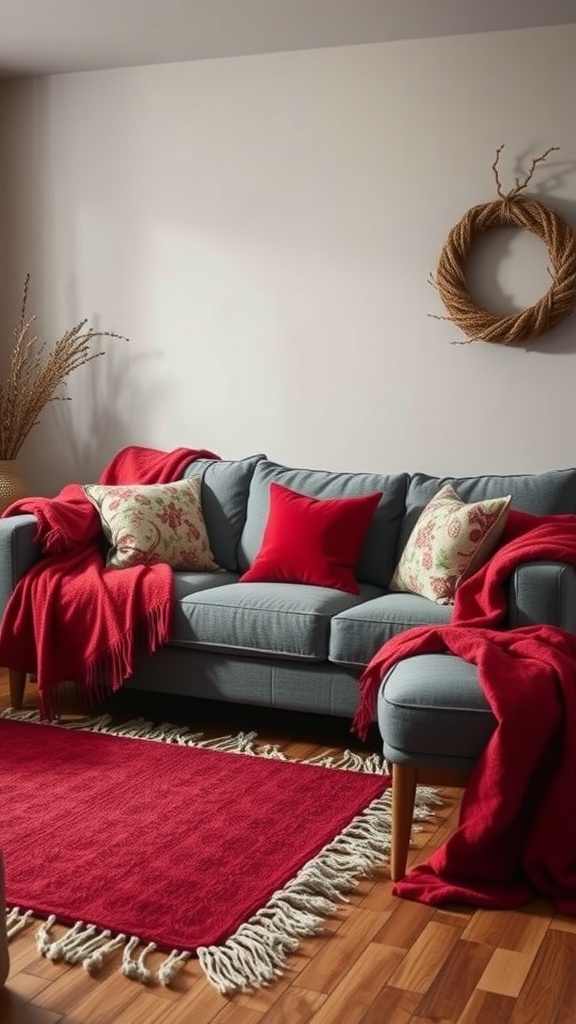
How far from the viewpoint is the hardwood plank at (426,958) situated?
94.1 inches

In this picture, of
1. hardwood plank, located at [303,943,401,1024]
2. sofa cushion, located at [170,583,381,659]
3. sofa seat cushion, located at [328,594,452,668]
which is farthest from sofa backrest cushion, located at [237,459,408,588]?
hardwood plank, located at [303,943,401,1024]

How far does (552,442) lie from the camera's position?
15.0ft

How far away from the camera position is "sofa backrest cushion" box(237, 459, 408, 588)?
432 centimetres

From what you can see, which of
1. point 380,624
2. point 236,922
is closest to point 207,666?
point 380,624

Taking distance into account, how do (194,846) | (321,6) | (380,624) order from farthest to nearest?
(321,6), (380,624), (194,846)

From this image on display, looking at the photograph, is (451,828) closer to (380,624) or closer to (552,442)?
(380,624)

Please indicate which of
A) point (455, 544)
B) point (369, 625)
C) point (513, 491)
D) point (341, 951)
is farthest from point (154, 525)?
point (341, 951)

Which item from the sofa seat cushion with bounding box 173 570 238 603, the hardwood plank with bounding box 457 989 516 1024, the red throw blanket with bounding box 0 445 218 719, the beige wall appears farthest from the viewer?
the beige wall

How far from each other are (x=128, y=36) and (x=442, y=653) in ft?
9.56

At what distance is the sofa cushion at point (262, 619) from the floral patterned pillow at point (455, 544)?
0.82 feet

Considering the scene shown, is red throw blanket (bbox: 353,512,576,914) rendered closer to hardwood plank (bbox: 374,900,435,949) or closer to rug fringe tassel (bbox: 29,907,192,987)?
hardwood plank (bbox: 374,900,435,949)

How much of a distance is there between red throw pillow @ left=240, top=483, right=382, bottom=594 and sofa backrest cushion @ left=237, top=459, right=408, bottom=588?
0.20 feet

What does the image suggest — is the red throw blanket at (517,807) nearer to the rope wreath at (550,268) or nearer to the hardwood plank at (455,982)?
the hardwood plank at (455,982)

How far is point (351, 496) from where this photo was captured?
4.43 meters
